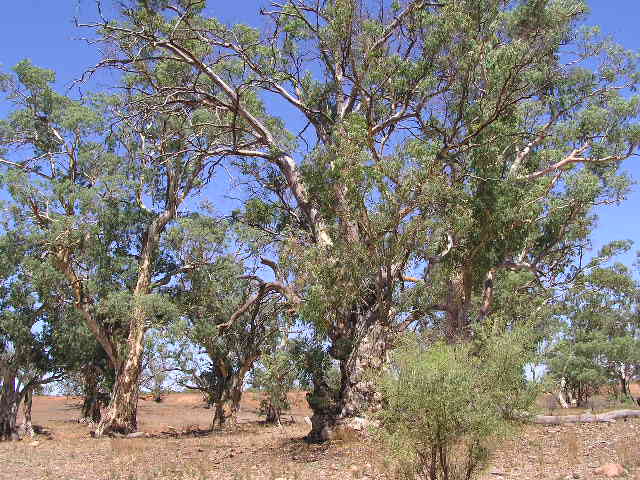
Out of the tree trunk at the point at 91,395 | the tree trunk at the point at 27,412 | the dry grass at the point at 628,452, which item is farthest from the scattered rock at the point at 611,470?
the tree trunk at the point at 91,395

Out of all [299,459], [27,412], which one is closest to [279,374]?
[299,459]

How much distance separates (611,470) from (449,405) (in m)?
3.71

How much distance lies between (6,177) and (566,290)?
61.8ft

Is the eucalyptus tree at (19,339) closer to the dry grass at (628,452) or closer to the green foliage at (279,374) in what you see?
the green foliage at (279,374)

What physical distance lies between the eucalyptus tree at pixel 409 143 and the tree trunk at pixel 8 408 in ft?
42.8

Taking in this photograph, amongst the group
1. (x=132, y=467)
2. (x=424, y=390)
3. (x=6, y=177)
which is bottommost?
(x=132, y=467)

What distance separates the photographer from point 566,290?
64.4 feet

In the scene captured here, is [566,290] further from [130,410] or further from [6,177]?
[6,177]

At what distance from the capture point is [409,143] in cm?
1134

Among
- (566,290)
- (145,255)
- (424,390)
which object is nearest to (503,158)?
(566,290)

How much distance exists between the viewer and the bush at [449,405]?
591cm

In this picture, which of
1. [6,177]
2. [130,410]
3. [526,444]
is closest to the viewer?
[526,444]

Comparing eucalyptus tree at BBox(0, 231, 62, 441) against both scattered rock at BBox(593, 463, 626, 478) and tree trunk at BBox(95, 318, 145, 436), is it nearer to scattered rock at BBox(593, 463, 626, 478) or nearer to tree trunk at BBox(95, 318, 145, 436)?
tree trunk at BBox(95, 318, 145, 436)

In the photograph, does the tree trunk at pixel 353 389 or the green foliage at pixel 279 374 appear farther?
the green foliage at pixel 279 374
